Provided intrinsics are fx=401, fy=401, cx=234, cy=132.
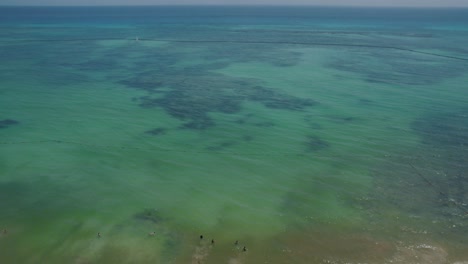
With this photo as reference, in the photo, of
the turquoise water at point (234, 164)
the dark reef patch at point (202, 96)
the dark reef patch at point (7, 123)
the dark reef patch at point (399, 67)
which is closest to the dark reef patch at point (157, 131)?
the turquoise water at point (234, 164)

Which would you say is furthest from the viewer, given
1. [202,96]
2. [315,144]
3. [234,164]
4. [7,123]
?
[202,96]

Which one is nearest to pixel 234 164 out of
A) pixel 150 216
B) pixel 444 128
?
pixel 150 216

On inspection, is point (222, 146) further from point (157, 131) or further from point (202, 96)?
point (202, 96)

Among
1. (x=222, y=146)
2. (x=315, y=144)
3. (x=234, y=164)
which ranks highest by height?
(x=315, y=144)

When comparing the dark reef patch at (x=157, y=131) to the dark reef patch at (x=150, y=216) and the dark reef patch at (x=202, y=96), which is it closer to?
the dark reef patch at (x=202, y=96)

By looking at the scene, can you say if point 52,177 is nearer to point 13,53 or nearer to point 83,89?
point 83,89

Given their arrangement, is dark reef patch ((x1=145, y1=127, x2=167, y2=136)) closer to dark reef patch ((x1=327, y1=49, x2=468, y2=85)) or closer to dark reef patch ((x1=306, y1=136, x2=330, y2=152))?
dark reef patch ((x1=306, y1=136, x2=330, y2=152))
